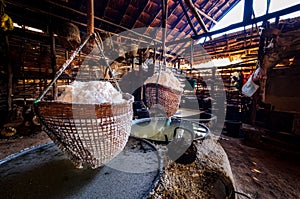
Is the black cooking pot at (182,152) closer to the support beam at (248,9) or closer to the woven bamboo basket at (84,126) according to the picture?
the woven bamboo basket at (84,126)

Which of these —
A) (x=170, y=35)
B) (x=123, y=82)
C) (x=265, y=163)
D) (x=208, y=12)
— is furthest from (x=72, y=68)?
(x=265, y=163)

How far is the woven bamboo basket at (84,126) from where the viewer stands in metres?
0.67

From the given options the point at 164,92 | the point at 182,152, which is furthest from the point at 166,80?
the point at 182,152

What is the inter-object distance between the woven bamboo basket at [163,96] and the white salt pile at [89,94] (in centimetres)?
84

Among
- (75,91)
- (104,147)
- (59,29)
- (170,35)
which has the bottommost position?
(104,147)

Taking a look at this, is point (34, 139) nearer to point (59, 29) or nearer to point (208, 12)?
point (59, 29)

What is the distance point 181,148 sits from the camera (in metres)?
1.54

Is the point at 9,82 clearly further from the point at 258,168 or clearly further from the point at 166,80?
the point at 258,168

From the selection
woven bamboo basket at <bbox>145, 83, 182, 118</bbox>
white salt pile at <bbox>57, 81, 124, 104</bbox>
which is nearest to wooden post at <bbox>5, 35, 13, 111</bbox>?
woven bamboo basket at <bbox>145, 83, 182, 118</bbox>

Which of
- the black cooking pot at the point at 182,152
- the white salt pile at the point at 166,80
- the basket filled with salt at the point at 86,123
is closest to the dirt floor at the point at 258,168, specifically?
the black cooking pot at the point at 182,152

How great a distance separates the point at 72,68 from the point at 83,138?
682 cm

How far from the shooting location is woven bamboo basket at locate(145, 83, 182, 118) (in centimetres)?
167

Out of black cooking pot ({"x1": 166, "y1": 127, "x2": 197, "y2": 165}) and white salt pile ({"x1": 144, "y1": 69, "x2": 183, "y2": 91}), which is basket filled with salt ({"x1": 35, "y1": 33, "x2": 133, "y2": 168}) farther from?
white salt pile ({"x1": 144, "y1": 69, "x2": 183, "y2": 91})

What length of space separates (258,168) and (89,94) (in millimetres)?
4767
